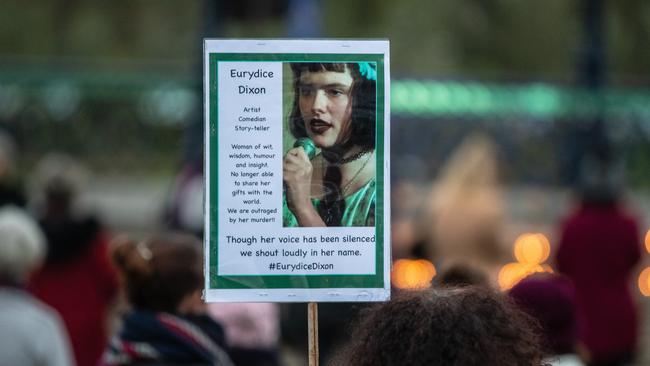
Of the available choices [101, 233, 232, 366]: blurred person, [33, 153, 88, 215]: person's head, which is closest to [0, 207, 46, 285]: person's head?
[101, 233, 232, 366]: blurred person

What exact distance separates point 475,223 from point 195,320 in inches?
157

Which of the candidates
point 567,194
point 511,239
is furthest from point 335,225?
point 567,194

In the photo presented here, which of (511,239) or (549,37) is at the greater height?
(549,37)

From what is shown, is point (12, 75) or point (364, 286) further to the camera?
point (12, 75)

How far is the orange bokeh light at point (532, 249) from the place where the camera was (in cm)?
924

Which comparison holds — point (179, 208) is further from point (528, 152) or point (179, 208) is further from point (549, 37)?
point (549, 37)

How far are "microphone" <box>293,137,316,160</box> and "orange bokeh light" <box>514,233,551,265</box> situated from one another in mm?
6560

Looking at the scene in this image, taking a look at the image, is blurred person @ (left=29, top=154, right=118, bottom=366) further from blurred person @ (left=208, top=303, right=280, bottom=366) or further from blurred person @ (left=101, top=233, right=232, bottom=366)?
blurred person @ (left=101, top=233, right=232, bottom=366)

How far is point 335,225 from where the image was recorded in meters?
2.74

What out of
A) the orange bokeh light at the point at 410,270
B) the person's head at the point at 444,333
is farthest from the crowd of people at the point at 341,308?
the orange bokeh light at the point at 410,270

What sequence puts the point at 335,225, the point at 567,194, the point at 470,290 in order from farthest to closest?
the point at 567,194 → the point at 335,225 → the point at 470,290

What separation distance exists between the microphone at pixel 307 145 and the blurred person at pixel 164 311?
1.23m

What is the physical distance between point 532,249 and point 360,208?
6783 millimetres

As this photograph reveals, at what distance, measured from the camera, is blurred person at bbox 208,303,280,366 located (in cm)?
513
